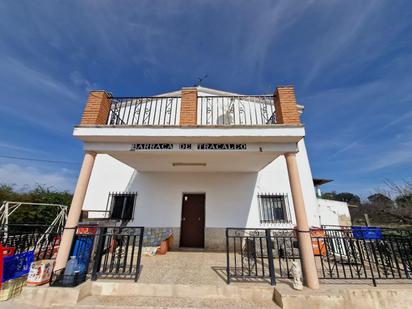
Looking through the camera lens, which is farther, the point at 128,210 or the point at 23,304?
the point at 128,210

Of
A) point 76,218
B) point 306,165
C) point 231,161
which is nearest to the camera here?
point 76,218

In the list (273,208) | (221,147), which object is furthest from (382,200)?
(221,147)

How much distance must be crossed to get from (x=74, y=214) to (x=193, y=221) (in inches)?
184

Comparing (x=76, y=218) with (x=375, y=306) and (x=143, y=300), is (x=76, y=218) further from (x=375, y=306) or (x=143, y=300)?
(x=375, y=306)

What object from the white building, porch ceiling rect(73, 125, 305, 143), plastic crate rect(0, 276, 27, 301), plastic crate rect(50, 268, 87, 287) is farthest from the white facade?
plastic crate rect(0, 276, 27, 301)

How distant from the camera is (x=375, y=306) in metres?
3.63

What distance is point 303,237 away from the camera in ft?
14.0

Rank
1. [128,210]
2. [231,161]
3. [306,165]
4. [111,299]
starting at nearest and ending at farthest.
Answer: [111,299] < [231,161] < [128,210] < [306,165]

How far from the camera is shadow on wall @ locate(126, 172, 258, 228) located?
791 cm

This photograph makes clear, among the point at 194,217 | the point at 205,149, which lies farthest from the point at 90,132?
the point at 194,217

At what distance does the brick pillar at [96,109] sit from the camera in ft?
16.4

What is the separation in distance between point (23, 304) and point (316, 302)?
17.7 ft

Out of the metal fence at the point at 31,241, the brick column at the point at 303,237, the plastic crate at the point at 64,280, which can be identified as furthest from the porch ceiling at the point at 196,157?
the plastic crate at the point at 64,280

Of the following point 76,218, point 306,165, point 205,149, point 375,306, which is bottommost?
point 375,306
